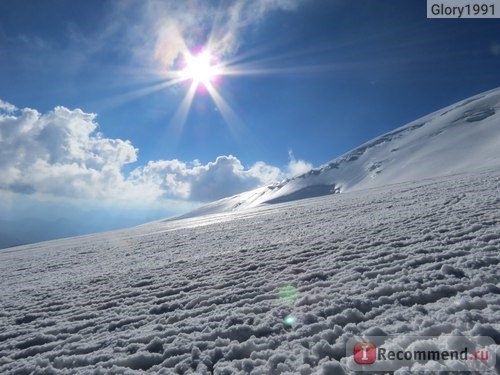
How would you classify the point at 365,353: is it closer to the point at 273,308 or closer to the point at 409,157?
the point at 273,308

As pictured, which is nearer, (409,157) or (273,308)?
(273,308)

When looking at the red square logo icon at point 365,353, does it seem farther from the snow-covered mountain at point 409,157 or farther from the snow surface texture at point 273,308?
the snow-covered mountain at point 409,157

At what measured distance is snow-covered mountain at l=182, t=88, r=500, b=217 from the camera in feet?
300

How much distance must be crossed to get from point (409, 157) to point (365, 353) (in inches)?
5320

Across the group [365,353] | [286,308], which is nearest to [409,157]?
[286,308]

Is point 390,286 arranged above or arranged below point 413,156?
below

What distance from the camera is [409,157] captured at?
122 metres

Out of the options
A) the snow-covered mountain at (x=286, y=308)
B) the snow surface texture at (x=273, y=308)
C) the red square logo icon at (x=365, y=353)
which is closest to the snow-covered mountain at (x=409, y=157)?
the snow-covered mountain at (x=286, y=308)

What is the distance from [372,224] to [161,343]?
7992mm

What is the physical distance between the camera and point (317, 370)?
10.5ft

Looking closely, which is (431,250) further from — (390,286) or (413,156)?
(413,156)

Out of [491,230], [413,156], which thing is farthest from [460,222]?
[413,156]

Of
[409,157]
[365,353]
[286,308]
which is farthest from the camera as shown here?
[409,157]

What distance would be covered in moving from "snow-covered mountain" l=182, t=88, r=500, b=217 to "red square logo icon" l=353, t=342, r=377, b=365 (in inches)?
2981
